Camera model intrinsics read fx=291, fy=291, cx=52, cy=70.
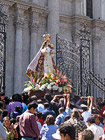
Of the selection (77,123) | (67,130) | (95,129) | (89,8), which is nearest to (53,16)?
(89,8)

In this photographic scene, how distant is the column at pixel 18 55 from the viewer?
1764 centimetres

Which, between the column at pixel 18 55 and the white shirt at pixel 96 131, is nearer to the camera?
the white shirt at pixel 96 131

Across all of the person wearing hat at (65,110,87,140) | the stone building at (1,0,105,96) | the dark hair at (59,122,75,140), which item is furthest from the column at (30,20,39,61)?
the dark hair at (59,122,75,140)

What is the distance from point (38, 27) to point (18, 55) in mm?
2687

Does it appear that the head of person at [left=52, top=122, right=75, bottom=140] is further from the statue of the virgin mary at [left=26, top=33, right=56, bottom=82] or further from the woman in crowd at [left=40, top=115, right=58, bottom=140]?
the statue of the virgin mary at [left=26, top=33, right=56, bottom=82]

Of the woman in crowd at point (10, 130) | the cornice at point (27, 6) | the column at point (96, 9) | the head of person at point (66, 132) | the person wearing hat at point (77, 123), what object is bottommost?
the woman in crowd at point (10, 130)

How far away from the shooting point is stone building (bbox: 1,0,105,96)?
18.0m

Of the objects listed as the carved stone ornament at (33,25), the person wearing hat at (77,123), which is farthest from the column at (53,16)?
the person wearing hat at (77,123)

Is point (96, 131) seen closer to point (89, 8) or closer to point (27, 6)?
point (27, 6)

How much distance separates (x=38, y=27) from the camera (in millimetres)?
19422

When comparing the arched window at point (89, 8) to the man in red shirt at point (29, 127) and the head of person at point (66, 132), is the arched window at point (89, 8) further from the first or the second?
the head of person at point (66, 132)

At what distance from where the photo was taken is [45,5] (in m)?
20.1

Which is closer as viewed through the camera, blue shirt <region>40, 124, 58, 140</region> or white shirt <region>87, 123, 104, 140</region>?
white shirt <region>87, 123, 104, 140</region>

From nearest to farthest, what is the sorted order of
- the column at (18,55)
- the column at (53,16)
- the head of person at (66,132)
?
the head of person at (66,132)
the column at (18,55)
the column at (53,16)
